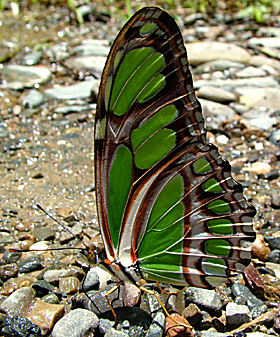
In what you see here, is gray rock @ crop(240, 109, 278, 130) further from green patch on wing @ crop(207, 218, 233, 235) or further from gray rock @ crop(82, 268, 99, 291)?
gray rock @ crop(82, 268, 99, 291)

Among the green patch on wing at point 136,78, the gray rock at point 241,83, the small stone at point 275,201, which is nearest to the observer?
the green patch on wing at point 136,78

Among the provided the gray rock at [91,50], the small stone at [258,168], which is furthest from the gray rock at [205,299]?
the gray rock at [91,50]

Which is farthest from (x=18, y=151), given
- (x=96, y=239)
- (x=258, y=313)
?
(x=258, y=313)

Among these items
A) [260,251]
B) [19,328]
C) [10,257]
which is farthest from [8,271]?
[260,251]

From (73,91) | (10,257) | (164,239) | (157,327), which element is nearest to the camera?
(157,327)

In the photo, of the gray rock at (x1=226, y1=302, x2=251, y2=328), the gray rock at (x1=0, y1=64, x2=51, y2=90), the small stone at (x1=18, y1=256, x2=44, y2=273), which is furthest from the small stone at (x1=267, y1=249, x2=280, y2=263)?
the gray rock at (x1=0, y1=64, x2=51, y2=90)

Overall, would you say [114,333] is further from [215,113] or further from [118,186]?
[215,113]

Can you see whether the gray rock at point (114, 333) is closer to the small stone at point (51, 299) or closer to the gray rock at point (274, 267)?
the small stone at point (51, 299)
